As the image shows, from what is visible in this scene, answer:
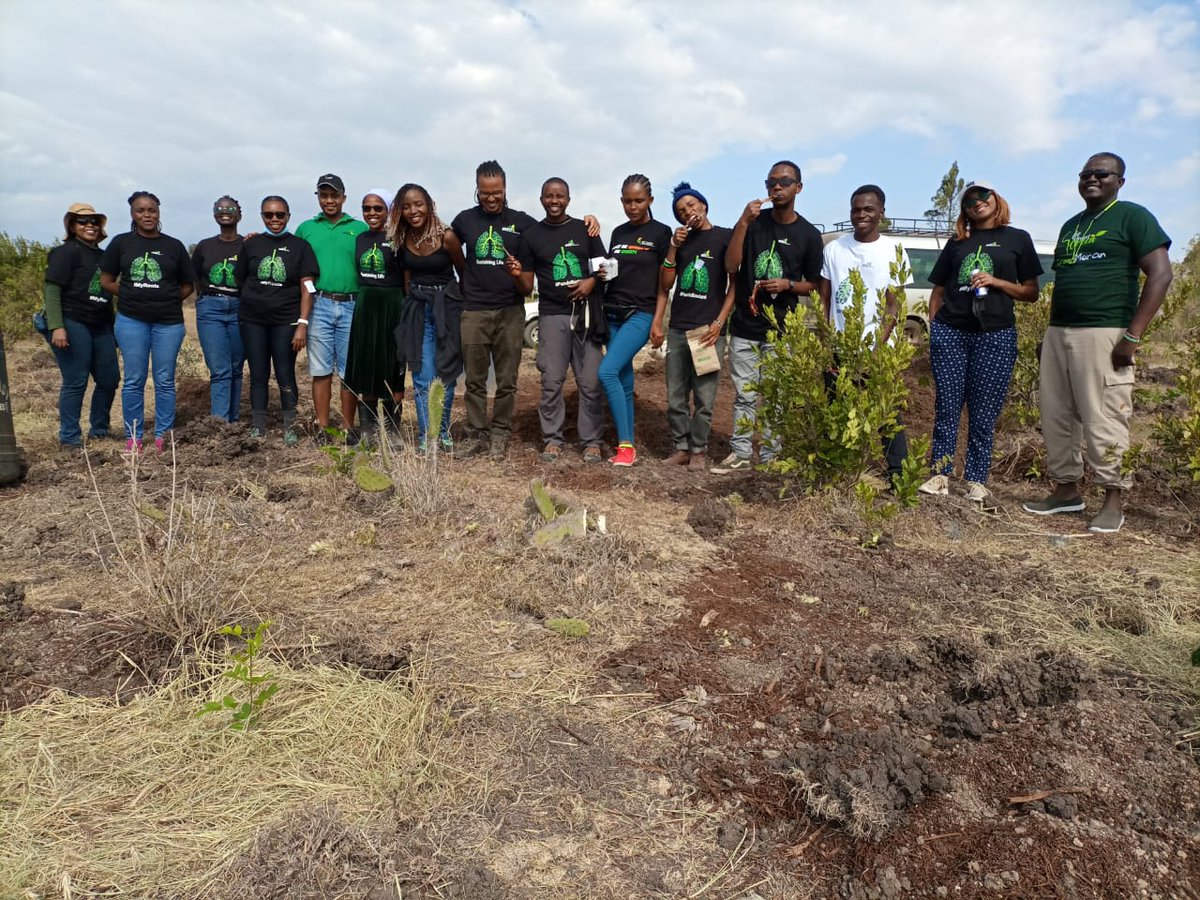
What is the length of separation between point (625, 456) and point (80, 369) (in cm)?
409

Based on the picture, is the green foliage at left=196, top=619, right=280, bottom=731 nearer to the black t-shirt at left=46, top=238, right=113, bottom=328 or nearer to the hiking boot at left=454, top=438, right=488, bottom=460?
the hiking boot at left=454, top=438, right=488, bottom=460

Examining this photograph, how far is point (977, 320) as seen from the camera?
479 cm

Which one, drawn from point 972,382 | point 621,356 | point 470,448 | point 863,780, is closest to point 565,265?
point 621,356

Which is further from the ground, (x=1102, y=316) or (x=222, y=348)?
(x=1102, y=316)

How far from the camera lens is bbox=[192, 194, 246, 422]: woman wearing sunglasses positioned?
6141mm

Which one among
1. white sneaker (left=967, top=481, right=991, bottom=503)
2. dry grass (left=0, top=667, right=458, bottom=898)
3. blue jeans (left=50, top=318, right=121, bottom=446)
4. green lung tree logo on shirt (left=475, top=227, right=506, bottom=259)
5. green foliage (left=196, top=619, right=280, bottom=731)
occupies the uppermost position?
green lung tree logo on shirt (left=475, top=227, right=506, bottom=259)

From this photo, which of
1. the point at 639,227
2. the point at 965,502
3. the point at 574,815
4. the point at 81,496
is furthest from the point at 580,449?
the point at 574,815

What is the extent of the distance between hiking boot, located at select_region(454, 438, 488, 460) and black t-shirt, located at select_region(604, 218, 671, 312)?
1.46 metres

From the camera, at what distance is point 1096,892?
6.09ft

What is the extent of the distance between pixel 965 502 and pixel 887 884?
3.31m

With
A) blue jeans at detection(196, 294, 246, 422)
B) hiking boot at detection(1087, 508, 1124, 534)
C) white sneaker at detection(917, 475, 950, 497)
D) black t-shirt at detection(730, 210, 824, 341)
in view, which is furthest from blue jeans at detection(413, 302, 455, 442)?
hiking boot at detection(1087, 508, 1124, 534)

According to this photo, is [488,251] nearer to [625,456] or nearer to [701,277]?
[701,277]

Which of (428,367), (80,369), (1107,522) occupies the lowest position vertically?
(1107,522)

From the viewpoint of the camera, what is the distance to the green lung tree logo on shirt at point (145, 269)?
592 cm
